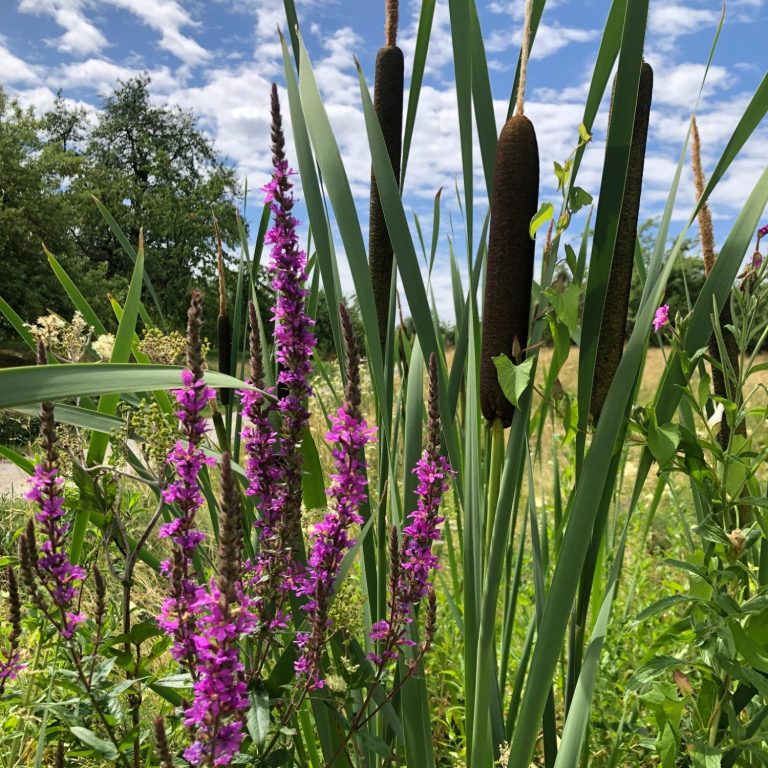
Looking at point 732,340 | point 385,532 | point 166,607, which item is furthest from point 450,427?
point 732,340

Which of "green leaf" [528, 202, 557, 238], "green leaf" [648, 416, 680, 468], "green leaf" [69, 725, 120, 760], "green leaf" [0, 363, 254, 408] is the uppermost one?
"green leaf" [528, 202, 557, 238]

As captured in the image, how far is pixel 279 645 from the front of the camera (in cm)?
114

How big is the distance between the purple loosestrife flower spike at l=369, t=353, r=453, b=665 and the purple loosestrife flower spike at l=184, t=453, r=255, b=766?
12.9 inches

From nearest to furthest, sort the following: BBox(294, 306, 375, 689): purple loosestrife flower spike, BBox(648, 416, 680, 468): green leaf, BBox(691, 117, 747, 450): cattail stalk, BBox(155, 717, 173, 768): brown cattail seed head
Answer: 1. BBox(155, 717, 173, 768): brown cattail seed head
2. BBox(294, 306, 375, 689): purple loosestrife flower spike
3. BBox(648, 416, 680, 468): green leaf
4. BBox(691, 117, 747, 450): cattail stalk

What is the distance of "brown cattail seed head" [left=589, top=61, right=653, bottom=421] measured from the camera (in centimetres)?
118

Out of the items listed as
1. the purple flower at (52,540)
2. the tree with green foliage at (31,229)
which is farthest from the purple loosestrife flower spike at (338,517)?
the tree with green foliage at (31,229)

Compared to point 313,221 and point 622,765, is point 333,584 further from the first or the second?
point 622,765

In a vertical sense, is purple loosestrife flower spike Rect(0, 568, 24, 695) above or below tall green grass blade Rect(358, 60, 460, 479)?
below

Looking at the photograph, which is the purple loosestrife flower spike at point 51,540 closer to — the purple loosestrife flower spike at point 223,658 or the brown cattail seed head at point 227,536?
the purple loosestrife flower spike at point 223,658

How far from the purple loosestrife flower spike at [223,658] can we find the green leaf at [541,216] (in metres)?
0.56

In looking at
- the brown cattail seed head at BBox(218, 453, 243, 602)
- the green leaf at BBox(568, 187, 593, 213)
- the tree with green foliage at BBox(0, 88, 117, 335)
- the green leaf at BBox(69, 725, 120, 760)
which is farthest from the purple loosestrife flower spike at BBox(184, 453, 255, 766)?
the tree with green foliage at BBox(0, 88, 117, 335)

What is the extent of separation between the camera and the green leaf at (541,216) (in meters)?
0.96

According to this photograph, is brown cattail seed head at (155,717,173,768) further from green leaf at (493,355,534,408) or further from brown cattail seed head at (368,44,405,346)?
brown cattail seed head at (368,44,405,346)

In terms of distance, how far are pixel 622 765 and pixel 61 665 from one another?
1.75 m
